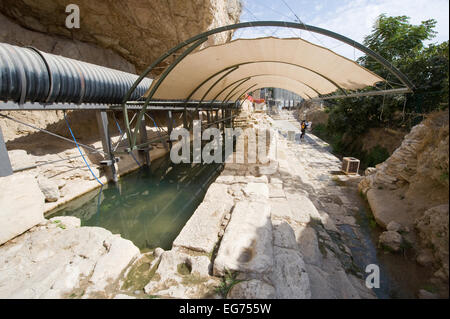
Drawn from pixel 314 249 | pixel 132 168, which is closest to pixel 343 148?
pixel 314 249

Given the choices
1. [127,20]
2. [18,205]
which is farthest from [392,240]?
[127,20]

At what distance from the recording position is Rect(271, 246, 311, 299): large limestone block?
2.11 meters

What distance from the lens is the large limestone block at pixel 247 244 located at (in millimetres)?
2381

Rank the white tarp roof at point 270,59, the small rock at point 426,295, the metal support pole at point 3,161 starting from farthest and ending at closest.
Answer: the metal support pole at point 3,161
the white tarp roof at point 270,59
the small rock at point 426,295

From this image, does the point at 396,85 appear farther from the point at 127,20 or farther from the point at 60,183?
the point at 127,20

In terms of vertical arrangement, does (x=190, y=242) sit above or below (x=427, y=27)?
below

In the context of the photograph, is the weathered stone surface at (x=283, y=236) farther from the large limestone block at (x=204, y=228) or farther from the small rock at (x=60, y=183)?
the small rock at (x=60, y=183)

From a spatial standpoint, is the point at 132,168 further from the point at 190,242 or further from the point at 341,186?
the point at 341,186

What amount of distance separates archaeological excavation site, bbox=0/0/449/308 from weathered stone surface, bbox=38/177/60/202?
6 centimetres

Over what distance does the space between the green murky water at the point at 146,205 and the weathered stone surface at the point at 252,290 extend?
2.29 meters

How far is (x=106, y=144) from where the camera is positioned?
7004mm

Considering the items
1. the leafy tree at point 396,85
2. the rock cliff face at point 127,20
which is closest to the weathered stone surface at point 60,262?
the leafy tree at point 396,85

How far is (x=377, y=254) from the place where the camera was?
3.50 m

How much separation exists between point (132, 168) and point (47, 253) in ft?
20.2
